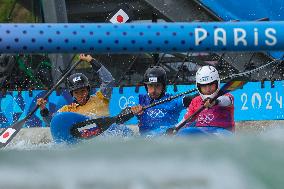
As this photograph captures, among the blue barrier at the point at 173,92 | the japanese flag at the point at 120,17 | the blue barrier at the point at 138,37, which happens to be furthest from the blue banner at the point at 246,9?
the blue barrier at the point at 138,37

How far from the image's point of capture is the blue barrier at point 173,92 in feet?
26.3

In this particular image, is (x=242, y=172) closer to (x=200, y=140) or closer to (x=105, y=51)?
(x=200, y=140)

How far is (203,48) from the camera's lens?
1.61m

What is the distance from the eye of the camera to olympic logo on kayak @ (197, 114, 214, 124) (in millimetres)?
4840

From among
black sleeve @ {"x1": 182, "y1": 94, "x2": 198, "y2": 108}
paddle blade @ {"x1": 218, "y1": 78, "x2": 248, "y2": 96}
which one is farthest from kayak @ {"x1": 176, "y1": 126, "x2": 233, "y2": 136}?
black sleeve @ {"x1": 182, "y1": 94, "x2": 198, "y2": 108}

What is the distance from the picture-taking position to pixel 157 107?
5828 mm

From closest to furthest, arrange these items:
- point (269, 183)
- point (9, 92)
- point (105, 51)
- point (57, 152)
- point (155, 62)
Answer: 1. point (269, 183)
2. point (57, 152)
3. point (105, 51)
4. point (9, 92)
5. point (155, 62)

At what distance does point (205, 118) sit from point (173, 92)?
10.8 ft

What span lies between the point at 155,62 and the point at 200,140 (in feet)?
27.3

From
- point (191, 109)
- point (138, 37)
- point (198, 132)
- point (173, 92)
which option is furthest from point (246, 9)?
point (138, 37)

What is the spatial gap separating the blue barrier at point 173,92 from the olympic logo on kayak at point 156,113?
224 centimetres

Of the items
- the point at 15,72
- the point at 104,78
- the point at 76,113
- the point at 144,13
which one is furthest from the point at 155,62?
the point at 76,113

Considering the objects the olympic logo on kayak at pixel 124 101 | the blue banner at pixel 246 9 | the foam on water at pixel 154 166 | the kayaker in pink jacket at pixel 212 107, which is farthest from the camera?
the blue banner at pixel 246 9

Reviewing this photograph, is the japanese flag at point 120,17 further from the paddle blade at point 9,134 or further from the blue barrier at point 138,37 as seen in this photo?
the blue barrier at point 138,37
